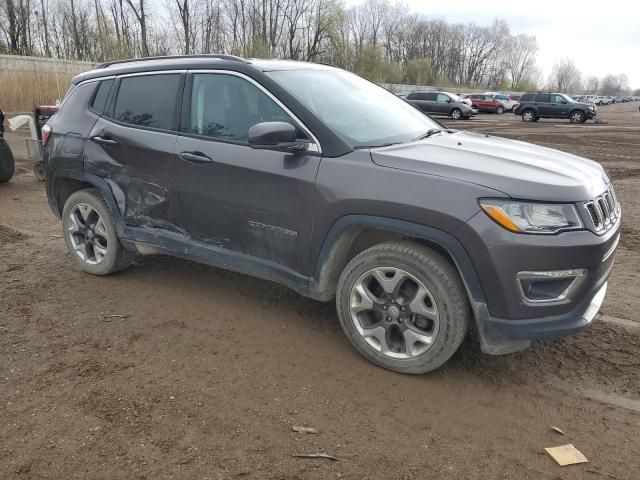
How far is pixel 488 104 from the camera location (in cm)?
4109

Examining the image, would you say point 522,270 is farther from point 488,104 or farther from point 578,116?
point 488,104

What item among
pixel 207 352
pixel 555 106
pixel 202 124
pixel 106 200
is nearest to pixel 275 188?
pixel 202 124

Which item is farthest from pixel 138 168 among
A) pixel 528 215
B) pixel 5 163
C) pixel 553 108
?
pixel 553 108

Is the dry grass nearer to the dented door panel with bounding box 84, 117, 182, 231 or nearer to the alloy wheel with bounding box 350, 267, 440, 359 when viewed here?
the dented door panel with bounding box 84, 117, 182, 231

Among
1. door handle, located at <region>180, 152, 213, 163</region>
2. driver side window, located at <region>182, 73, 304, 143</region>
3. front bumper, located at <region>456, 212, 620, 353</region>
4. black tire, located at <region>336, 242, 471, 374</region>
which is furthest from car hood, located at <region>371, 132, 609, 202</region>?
door handle, located at <region>180, 152, 213, 163</region>

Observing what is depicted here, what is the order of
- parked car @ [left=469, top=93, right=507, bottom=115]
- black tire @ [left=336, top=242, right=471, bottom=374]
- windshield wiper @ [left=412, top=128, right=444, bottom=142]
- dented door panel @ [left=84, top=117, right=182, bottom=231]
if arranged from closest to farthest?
black tire @ [left=336, top=242, right=471, bottom=374] < windshield wiper @ [left=412, top=128, right=444, bottom=142] < dented door panel @ [left=84, top=117, right=182, bottom=231] < parked car @ [left=469, top=93, right=507, bottom=115]

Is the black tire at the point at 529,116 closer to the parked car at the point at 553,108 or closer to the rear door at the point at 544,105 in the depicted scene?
the parked car at the point at 553,108

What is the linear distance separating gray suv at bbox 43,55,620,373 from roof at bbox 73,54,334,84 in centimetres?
2

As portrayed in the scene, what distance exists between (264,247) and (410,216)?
110 centimetres

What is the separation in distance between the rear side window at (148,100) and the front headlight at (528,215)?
246 centimetres

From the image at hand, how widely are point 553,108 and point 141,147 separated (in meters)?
31.2

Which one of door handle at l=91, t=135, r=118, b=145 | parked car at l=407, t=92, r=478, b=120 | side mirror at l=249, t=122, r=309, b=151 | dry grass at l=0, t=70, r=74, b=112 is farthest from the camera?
parked car at l=407, t=92, r=478, b=120

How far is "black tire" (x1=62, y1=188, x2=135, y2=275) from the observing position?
4391 millimetres

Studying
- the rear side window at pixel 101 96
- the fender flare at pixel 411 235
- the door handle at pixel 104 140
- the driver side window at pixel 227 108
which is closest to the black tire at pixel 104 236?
the door handle at pixel 104 140
